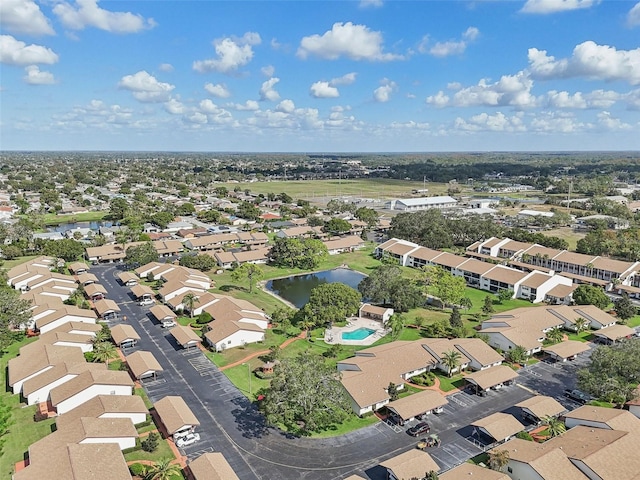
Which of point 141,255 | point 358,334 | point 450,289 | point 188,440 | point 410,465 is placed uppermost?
point 141,255

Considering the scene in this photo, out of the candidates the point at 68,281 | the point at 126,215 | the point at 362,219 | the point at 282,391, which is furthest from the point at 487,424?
the point at 126,215

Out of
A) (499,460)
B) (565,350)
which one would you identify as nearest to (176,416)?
(499,460)

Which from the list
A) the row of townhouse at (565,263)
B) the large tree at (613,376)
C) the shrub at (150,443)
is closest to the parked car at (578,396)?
the large tree at (613,376)

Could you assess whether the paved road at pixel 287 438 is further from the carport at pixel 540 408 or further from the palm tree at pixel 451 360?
the palm tree at pixel 451 360

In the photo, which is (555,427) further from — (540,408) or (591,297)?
(591,297)

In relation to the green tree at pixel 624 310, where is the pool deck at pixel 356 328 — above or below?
below

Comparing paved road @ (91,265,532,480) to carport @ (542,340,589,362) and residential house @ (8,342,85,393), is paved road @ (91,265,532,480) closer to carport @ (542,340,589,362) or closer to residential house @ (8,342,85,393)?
carport @ (542,340,589,362)

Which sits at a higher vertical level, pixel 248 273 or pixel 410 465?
pixel 248 273
